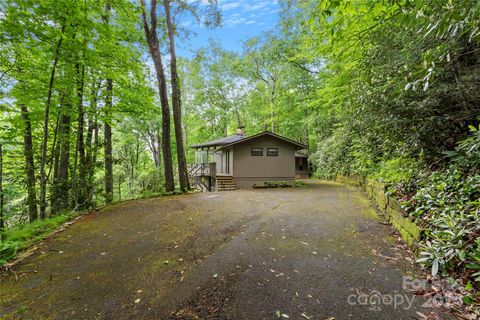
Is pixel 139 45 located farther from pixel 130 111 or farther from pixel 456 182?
pixel 456 182

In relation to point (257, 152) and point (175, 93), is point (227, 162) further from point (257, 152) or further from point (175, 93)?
point (175, 93)

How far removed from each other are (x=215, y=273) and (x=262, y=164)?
34.8 ft

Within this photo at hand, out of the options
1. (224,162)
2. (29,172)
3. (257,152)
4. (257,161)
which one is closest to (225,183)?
(224,162)

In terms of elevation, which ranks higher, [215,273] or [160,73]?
[160,73]

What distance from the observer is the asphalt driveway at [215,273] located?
2023 mm

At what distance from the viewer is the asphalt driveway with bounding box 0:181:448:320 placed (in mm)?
2023

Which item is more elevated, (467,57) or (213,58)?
(213,58)

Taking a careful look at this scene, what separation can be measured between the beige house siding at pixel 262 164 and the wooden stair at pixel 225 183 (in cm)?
33

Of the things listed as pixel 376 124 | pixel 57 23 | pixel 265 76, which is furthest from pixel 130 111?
pixel 265 76

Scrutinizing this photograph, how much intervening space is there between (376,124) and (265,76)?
17.6 meters

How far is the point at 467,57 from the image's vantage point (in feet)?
12.5

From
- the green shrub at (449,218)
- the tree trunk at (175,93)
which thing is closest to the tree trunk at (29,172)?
→ the tree trunk at (175,93)

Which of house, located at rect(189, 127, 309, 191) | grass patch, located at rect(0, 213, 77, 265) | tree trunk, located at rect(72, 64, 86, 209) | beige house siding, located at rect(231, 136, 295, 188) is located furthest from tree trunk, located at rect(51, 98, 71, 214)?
beige house siding, located at rect(231, 136, 295, 188)

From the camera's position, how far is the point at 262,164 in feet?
42.7
